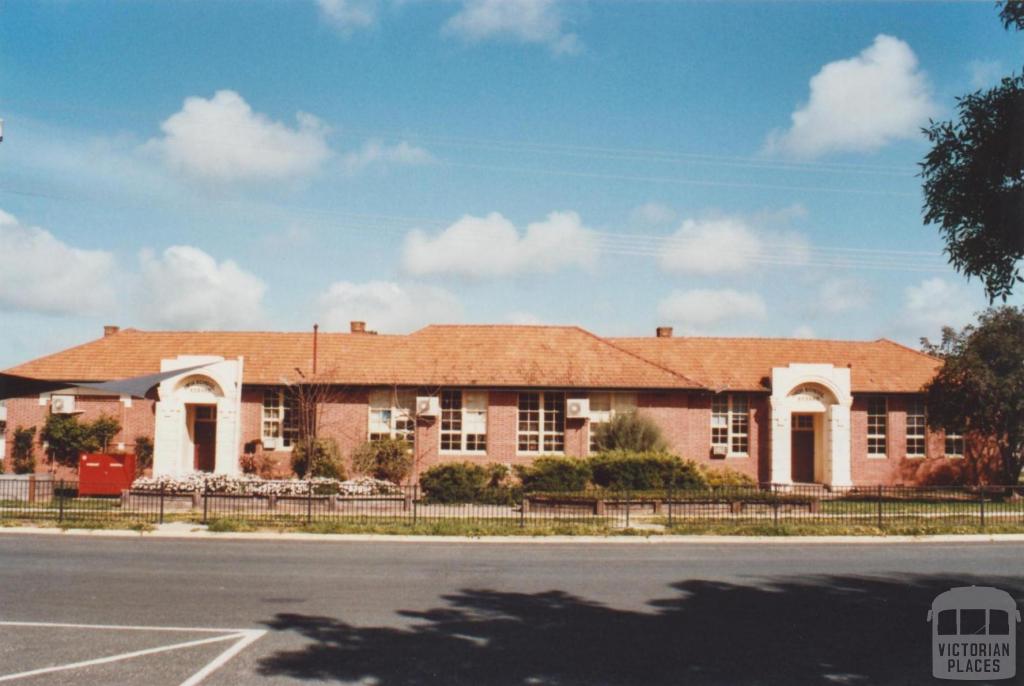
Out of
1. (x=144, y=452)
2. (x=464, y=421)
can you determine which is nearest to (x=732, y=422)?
(x=464, y=421)

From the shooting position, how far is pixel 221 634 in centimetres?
947

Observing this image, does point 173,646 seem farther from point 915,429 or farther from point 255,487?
point 915,429

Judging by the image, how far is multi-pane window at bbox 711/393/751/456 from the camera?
30.6 meters

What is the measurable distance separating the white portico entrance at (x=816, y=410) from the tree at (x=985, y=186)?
2081cm

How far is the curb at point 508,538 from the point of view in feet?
58.8

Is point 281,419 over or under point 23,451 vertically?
over

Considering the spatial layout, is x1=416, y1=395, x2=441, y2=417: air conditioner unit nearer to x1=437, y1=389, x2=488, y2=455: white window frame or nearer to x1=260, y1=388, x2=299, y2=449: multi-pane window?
x1=437, y1=389, x2=488, y2=455: white window frame

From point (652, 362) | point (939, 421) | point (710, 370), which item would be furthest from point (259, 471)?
point (939, 421)

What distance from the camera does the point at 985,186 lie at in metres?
9.45

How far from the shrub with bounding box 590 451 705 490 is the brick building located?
11.0 ft

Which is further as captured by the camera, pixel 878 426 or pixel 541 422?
pixel 878 426

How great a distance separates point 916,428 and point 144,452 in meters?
29.0

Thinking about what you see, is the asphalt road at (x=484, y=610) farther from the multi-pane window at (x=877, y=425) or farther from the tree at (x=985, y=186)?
the multi-pane window at (x=877, y=425)

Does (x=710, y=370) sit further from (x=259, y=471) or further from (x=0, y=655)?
(x=0, y=655)
